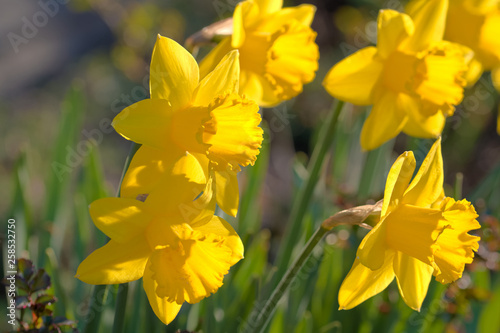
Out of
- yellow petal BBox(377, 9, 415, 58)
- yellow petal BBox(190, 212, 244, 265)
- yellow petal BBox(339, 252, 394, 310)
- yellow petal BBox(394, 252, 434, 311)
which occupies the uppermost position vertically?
yellow petal BBox(377, 9, 415, 58)

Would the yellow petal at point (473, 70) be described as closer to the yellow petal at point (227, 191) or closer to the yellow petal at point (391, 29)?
the yellow petal at point (391, 29)

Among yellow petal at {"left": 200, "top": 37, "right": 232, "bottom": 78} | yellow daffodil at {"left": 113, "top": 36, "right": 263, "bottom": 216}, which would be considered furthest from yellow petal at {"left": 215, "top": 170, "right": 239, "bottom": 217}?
yellow petal at {"left": 200, "top": 37, "right": 232, "bottom": 78}

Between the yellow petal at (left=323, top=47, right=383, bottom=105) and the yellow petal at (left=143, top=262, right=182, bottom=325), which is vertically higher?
the yellow petal at (left=323, top=47, right=383, bottom=105)

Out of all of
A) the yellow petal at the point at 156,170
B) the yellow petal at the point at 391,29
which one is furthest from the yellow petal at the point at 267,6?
the yellow petal at the point at 156,170

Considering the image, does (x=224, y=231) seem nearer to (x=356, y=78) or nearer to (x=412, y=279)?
(x=412, y=279)

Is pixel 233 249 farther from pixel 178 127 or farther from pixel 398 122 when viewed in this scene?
pixel 398 122

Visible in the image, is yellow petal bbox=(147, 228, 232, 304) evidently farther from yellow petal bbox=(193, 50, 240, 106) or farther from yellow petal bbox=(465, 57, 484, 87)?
yellow petal bbox=(465, 57, 484, 87)

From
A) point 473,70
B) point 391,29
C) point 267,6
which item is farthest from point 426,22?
point 267,6

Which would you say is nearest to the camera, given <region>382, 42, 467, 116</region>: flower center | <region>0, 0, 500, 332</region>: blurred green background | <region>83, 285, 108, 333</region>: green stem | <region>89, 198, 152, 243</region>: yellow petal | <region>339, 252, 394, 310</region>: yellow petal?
<region>89, 198, 152, 243</region>: yellow petal
